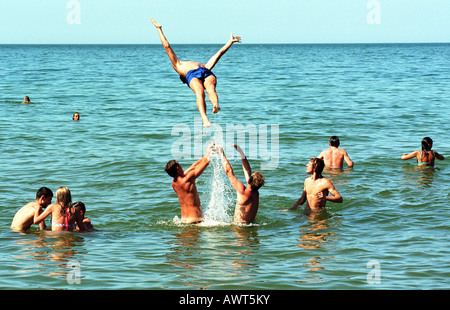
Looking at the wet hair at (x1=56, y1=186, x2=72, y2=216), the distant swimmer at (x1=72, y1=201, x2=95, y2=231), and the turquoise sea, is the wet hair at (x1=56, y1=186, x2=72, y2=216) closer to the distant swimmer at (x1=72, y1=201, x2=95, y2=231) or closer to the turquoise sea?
the distant swimmer at (x1=72, y1=201, x2=95, y2=231)

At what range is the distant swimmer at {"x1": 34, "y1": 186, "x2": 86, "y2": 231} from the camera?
9766 mm

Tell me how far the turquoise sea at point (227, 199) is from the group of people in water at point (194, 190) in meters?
0.22

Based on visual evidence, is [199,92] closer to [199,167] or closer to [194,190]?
[199,167]

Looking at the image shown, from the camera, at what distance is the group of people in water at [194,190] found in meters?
9.48

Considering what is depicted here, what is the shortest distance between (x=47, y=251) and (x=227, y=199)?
4.90m

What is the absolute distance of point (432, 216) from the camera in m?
11.5

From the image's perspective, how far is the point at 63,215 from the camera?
32.9 ft

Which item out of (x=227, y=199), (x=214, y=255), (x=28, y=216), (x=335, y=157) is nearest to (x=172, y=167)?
(x=214, y=255)

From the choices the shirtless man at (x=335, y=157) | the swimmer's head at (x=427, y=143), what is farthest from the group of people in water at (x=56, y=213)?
the swimmer's head at (x=427, y=143)

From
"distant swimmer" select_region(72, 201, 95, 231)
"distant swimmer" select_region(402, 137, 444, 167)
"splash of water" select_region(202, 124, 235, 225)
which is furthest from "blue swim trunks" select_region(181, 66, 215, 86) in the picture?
"distant swimmer" select_region(402, 137, 444, 167)

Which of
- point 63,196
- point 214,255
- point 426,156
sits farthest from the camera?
point 426,156
